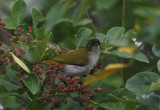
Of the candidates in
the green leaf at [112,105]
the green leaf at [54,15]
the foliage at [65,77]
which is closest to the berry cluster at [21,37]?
the foliage at [65,77]

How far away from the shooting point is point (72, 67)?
4.02 m

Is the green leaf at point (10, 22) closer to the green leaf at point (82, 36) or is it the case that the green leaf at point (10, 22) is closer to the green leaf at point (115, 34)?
the green leaf at point (82, 36)

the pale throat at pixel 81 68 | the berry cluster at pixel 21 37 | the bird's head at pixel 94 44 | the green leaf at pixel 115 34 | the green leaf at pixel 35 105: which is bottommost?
the green leaf at pixel 35 105

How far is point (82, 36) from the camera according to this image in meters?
3.34

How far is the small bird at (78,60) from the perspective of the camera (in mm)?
3729

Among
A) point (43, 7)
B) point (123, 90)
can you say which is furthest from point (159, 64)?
point (43, 7)

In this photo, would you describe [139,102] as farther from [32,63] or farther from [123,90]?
[32,63]

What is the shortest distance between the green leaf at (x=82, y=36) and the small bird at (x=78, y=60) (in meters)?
0.25

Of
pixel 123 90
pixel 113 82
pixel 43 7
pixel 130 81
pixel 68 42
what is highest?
pixel 43 7

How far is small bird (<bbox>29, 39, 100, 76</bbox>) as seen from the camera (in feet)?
12.2

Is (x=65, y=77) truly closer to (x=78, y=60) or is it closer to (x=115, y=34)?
(x=115, y=34)

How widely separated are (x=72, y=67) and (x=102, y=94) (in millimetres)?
991

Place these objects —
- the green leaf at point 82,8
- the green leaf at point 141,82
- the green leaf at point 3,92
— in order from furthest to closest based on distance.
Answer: the green leaf at point 3,92
the green leaf at point 141,82
the green leaf at point 82,8

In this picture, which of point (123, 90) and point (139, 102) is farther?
point (123, 90)
